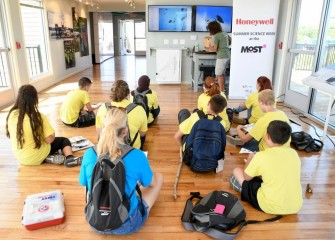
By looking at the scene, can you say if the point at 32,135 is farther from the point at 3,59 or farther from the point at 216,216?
the point at 3,59

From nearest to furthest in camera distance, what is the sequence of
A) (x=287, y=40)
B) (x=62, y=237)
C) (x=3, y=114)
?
(x=62, y=237) → (x=3, y=114) → (x=287, y=40)

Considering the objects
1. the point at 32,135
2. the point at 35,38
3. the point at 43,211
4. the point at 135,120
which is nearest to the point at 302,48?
the point at 135,120

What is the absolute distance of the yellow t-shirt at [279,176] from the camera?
6.50 ft

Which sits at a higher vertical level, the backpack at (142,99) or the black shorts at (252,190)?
the backpack at (142,99)

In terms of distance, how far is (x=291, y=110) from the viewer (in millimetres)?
5121

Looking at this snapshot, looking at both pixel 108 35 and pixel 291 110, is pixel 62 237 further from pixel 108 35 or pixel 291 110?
pixel 108 35

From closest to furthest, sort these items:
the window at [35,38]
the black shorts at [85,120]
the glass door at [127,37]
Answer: the black shorts at [85,120] → the window at [35,38] → the glass door at [127,37]

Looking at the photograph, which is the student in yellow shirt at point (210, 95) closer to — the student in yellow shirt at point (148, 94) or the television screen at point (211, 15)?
the student in yellow shirt at point (148, 94)

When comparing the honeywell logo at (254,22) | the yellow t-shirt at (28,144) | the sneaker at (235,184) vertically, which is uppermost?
the honeywell logo at (254,22)

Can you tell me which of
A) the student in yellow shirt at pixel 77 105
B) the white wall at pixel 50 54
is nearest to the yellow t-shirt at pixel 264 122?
the student in yellow shirt at pixel 77 105

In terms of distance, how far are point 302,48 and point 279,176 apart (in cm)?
396

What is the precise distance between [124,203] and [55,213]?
2.29ft

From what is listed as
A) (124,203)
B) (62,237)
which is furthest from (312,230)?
(62,237)

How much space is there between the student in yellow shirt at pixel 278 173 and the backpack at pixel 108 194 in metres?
1.00
